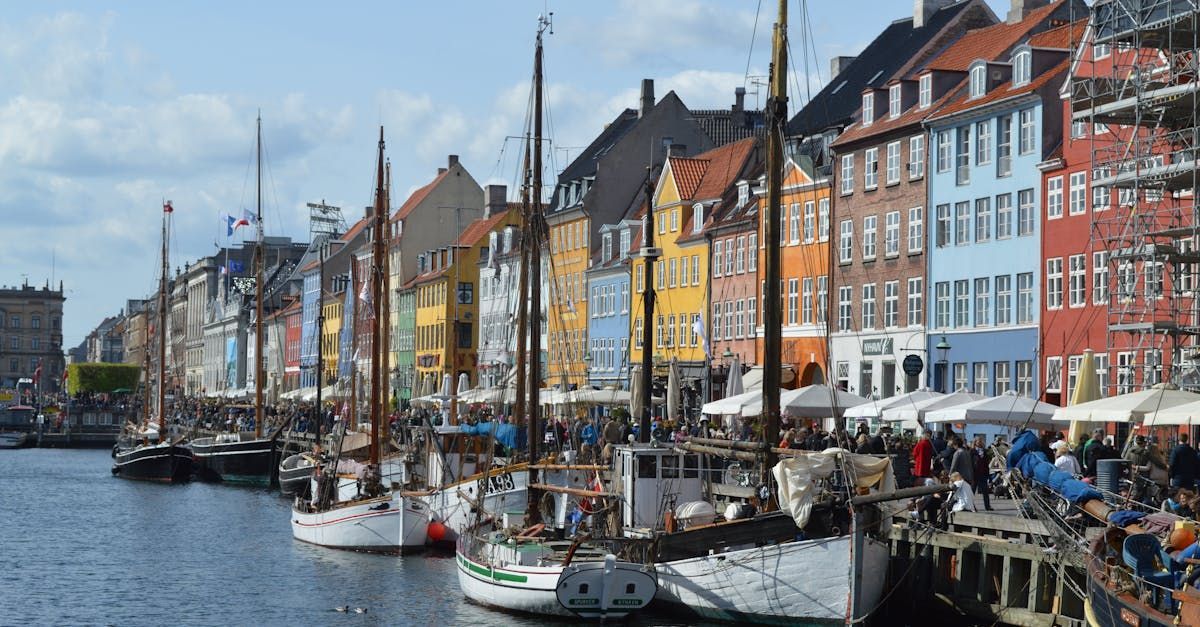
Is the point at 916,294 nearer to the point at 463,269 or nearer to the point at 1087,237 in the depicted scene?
the point at 1087,237

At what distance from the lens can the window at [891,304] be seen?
224ft

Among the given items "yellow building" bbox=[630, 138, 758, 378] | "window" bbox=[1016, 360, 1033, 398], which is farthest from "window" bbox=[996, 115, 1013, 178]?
"yellow building" bbox=[630, 138, 758, 378]

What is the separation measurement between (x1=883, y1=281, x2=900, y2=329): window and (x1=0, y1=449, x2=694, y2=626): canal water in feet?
76.2

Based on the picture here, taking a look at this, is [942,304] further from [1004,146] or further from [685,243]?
[685,243]

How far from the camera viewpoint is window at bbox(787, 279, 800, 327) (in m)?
74.3

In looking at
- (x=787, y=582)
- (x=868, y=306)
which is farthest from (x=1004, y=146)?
(x=787, y=582)

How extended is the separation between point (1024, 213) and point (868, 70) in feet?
60.4

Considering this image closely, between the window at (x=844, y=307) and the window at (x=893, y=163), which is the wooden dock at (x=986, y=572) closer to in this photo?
the window at (x=893, y=163)

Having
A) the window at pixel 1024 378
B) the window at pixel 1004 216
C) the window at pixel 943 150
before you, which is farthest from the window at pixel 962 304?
the window at pixel 943 150

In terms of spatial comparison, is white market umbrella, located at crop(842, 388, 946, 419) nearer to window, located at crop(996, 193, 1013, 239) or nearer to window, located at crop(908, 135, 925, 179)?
window, located at crop(996, 193, 1013, 239)

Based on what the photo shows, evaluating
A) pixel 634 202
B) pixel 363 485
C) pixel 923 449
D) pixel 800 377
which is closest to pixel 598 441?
pixel 363 485

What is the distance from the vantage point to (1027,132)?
60.4 meters

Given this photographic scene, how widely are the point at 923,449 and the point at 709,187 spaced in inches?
1964

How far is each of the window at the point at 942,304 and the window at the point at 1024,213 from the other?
454 centimetres
